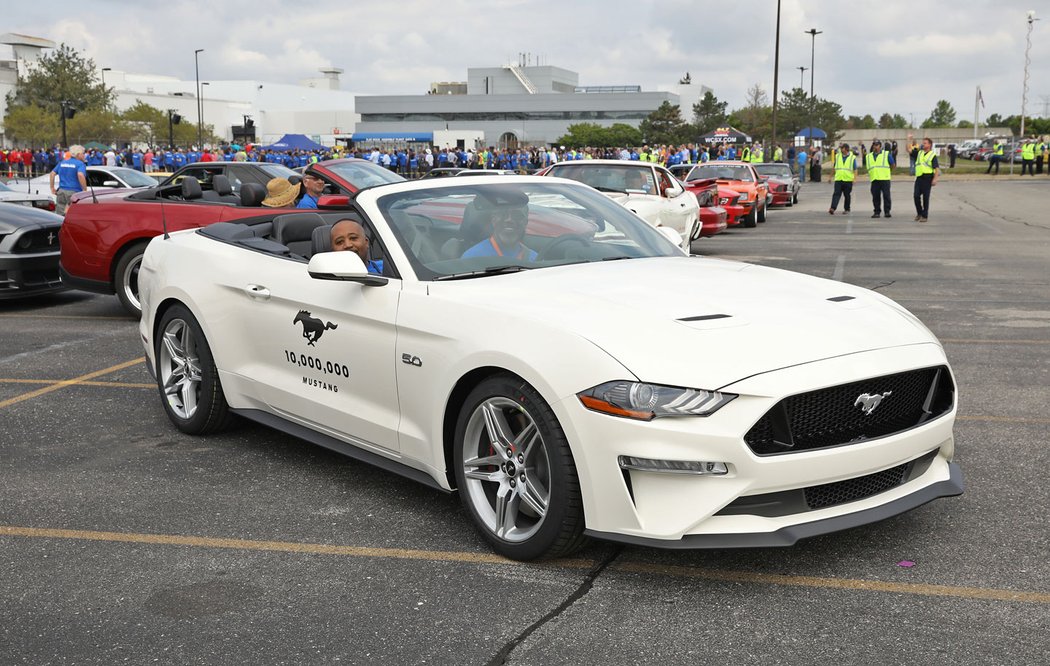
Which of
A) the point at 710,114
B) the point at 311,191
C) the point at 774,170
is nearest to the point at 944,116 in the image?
the point at 710,114

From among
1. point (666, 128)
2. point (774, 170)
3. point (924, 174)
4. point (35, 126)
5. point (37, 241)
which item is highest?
point (666, 128)

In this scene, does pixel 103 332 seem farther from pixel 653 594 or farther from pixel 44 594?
pixel 653 594

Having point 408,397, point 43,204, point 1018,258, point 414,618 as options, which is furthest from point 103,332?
point 1018,258

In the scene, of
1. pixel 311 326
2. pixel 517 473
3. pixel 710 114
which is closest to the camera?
pixel 517 473

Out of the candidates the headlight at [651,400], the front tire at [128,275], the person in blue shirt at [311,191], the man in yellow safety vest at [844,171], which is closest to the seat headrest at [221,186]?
the person in blue shirt at [311,191]

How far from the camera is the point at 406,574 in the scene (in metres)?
4.04

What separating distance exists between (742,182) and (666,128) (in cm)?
9265

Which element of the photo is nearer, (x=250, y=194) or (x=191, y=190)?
(x=191, y=190)

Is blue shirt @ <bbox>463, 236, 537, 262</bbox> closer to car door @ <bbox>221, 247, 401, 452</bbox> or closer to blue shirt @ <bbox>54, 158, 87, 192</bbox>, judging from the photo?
car door @ <bbox>221, 247, 401, 452</bbox>

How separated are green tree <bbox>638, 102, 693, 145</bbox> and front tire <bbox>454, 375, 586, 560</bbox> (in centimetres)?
10923

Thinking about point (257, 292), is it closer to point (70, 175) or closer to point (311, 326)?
point (311, 326)

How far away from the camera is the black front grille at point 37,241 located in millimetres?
11113

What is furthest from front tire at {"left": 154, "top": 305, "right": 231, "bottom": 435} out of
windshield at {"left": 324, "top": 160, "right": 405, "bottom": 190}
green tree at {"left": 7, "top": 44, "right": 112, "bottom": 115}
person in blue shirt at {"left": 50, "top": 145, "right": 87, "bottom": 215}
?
green tree at {"left": 7, "top": 44, "right": 112, "bottom": 115}

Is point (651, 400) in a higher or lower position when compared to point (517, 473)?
higher
